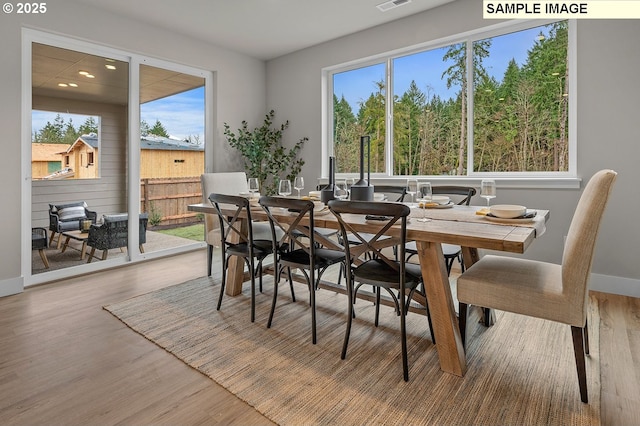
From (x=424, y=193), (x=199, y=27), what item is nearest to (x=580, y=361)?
(x=424, y=193)

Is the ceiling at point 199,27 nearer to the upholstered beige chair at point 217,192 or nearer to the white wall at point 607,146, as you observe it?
the white wall at point 607,146

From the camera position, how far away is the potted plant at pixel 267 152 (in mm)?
5090

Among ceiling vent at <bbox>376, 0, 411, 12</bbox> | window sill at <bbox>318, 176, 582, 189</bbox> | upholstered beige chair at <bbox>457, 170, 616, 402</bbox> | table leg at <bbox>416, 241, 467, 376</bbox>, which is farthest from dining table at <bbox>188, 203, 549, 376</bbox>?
ceiling vent at <bbox>376, 0, 411, 12</bbox>

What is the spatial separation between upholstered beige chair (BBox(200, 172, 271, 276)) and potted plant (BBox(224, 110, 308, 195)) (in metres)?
1.01

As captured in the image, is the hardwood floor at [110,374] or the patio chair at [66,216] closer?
the hardwood floor at [110,374]

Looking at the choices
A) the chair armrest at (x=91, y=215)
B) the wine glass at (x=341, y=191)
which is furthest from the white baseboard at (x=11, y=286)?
the wine glass at (x=341, y=191)

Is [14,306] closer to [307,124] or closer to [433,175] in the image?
[307,124]

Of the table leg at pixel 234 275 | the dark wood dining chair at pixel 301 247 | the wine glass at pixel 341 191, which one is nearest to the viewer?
the dark wood dining chair at pixel 301 247

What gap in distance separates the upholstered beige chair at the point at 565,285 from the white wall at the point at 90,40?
12.2 feet

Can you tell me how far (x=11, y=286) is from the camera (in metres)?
3.18

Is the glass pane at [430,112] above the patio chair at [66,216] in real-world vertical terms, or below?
above

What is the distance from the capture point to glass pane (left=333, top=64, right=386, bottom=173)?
4.53 metres

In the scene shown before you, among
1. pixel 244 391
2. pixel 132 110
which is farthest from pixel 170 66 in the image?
pixel 244 391

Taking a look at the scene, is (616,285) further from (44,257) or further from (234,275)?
(44,257)
